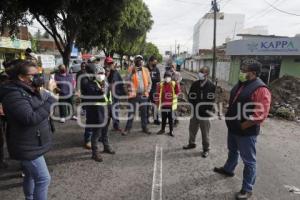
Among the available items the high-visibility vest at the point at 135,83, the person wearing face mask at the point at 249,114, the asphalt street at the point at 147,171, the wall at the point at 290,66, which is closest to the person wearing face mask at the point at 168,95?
the high-visibility vest at the point at 135,83

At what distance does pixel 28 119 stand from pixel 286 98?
11.5 metres

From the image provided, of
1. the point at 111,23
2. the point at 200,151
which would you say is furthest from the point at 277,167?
the point at 111,23

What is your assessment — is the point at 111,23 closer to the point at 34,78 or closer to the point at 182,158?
the point at 182,158

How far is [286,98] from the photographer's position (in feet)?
38.2

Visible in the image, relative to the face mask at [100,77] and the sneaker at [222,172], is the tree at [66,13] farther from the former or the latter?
the sneaker at [222,172]

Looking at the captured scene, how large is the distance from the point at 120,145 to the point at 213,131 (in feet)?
9.49

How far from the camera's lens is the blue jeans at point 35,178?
2.86 m

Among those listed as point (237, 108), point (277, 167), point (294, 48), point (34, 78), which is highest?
point (294, 48)

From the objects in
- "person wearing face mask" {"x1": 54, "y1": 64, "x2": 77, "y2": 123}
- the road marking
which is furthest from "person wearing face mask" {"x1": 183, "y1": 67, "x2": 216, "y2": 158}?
"person wearing face mask" {"x1": 54, "y1": 64, "x2": 77, "y2": 123}

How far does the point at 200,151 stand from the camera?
19.0ft

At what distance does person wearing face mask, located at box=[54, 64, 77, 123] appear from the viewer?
7543mm

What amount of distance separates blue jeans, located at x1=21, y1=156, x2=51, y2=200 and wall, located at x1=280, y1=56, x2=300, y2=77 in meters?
20.0

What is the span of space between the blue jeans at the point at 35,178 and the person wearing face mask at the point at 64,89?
462cm

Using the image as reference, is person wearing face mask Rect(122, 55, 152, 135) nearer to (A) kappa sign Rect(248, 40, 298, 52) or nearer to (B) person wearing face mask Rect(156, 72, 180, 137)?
(B) person wearing face mask Rect(156, 72, 180, 137)
